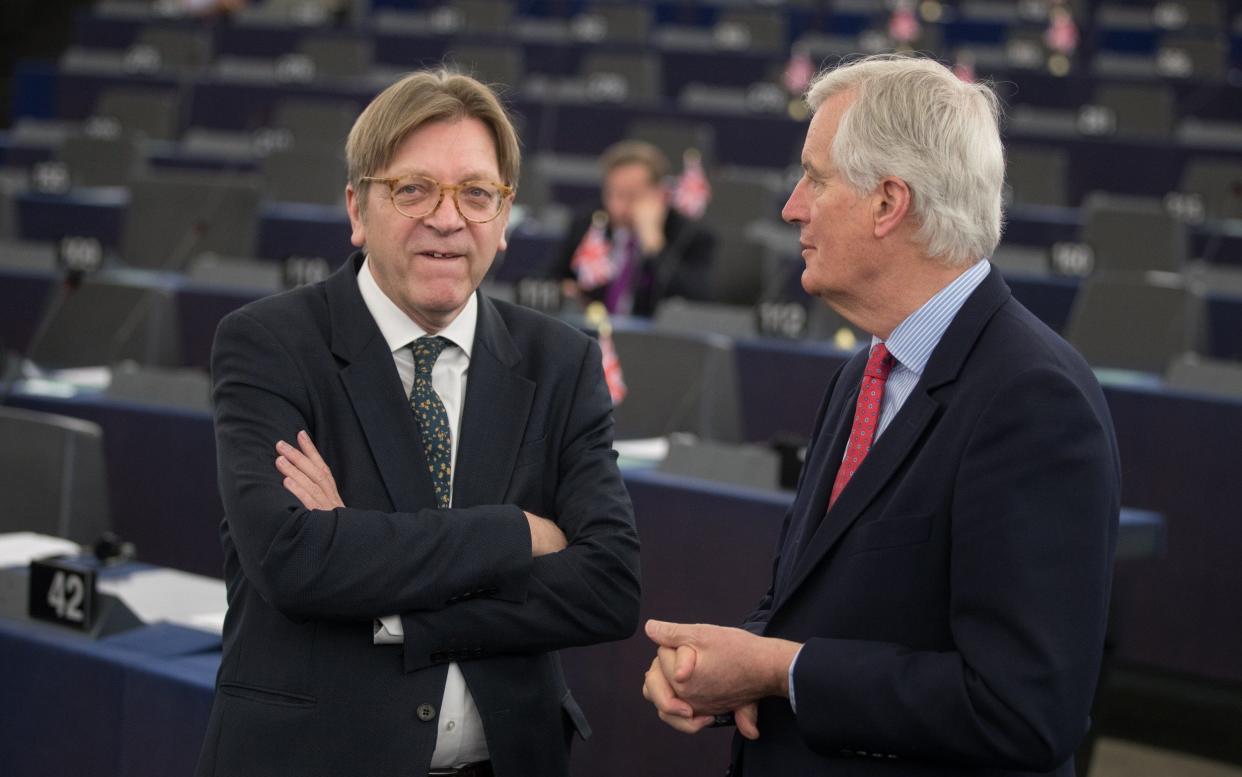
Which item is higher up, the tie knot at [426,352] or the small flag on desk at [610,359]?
the tie knot at [426,352]

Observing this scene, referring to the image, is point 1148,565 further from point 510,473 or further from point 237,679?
point 237,679

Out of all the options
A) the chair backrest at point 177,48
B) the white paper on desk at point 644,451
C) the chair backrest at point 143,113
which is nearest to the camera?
the white paper on desk at point 644,451

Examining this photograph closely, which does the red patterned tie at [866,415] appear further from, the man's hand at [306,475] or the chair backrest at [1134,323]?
the chair backrest at [1134,323]

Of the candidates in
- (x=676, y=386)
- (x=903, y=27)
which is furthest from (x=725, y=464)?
(x=903, y=27)

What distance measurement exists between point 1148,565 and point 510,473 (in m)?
2.68

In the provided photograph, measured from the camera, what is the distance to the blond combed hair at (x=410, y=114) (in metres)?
1.72

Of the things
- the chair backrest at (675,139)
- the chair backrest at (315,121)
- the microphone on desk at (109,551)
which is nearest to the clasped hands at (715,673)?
the microphone on desk at (109,551)

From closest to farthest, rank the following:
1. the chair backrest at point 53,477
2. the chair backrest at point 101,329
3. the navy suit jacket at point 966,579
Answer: the navy suit jacket at point 966,579 < the chair backrest at point 53,477 < the chair backrest at point 101,329

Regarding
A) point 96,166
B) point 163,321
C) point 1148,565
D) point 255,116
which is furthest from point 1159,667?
point 255,116

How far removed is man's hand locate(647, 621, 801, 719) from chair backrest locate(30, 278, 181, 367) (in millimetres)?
3719

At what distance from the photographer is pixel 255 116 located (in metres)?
9.51

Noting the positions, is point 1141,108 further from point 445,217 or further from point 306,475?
point 306,475

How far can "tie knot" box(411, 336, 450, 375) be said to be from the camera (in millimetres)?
1787

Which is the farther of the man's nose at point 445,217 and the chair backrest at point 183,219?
the chair backrest at point 183,219
